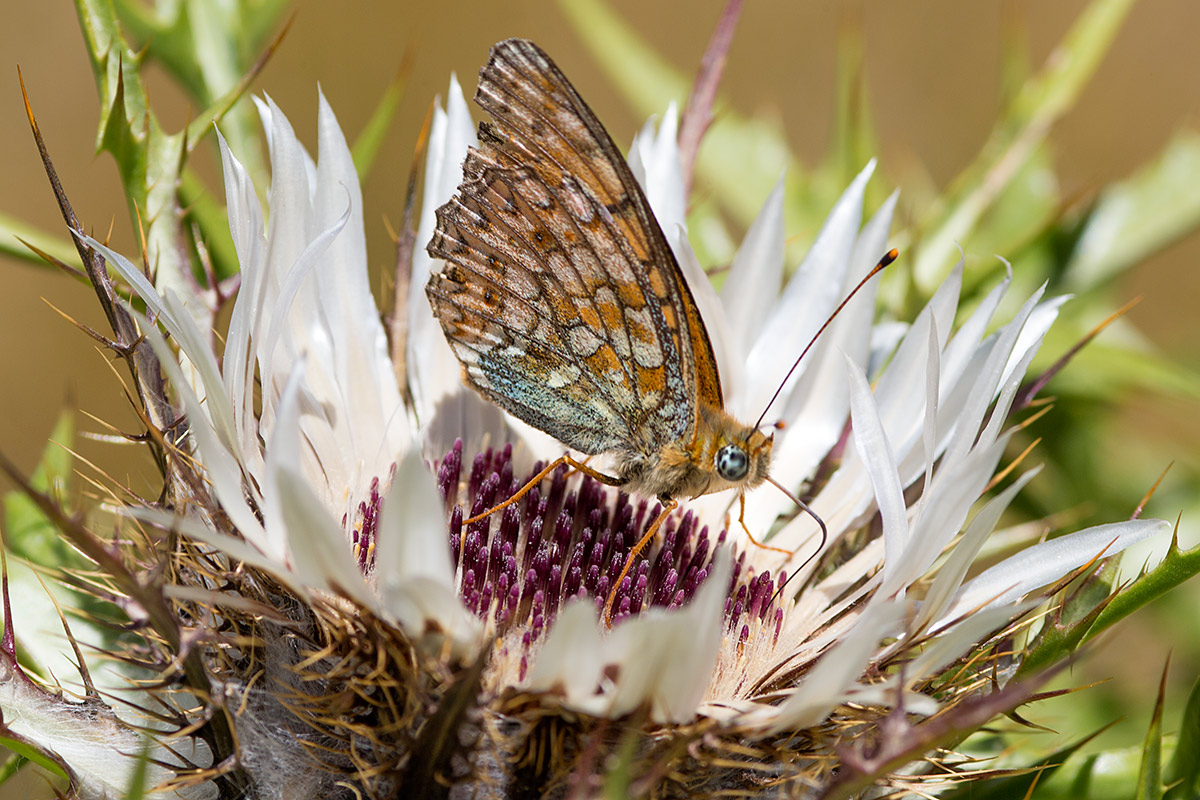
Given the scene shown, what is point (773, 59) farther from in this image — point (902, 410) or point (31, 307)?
point (902, 410)

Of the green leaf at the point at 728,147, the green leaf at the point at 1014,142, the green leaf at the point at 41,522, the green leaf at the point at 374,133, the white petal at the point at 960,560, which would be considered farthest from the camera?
the green leaf at the point at 728,147

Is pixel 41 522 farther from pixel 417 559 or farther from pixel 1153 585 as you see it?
pixel 1153 585

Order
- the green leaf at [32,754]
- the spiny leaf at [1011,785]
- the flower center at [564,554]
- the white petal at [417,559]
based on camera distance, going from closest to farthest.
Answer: the white petal at [417,559], the green leaf at [32,754], the spiny leaf at [1011,785], the flower center at [564,554]

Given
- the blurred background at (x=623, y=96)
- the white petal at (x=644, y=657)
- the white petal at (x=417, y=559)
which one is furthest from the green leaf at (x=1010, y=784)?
the blurred background at (x=623, y=96)

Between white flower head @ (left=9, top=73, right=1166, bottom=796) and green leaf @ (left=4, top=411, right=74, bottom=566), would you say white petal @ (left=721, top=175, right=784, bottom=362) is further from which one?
green leaf @ (left=4, top=411, right=74, bottom=566)

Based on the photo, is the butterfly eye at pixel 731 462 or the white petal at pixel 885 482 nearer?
the white petal at pixel 885 482

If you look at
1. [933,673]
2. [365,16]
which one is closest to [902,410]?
[933,673]

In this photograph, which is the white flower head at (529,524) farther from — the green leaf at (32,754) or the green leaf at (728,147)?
the green leaf at (728,147)

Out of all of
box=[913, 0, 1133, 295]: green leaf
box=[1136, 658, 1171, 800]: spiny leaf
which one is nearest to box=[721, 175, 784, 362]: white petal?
box=[913, 0, 1133, 295]: green leaf
